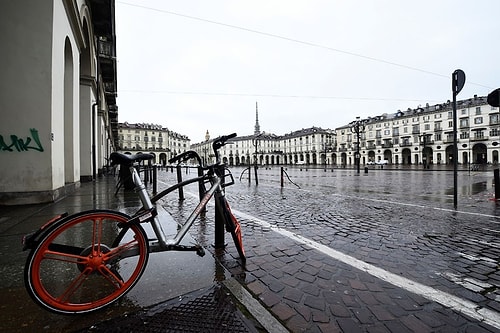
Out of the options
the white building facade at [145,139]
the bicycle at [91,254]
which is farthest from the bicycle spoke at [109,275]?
the white building facade at [145,139]

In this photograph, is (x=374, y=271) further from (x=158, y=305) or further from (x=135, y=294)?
(x=135, y=294)

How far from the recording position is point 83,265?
1997 millimetres

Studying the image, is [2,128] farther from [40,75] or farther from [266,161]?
[266,161]

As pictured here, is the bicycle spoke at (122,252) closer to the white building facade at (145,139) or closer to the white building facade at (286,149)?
the white building facade at (145,139)

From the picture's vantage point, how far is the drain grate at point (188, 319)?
1.76 metres

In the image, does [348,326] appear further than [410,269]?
No

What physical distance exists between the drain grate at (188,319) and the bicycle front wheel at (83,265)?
11.4 inches

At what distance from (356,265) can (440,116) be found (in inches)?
3497

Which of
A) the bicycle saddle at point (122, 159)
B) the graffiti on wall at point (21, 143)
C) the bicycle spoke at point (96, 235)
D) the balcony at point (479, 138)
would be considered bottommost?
the bicycle spoke at point (96, 235)

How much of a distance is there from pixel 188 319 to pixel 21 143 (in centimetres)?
682

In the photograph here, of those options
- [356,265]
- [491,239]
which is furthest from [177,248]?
[491,239]

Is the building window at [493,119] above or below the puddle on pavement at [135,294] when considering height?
above

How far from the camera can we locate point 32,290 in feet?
5.69

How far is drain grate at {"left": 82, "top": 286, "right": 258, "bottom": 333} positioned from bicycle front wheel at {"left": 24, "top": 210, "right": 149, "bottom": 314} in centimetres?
29
